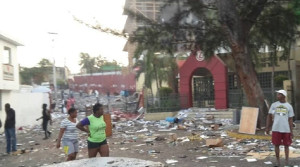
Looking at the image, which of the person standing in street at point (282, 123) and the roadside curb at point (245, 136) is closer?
the person standing in street at point (282, 123)

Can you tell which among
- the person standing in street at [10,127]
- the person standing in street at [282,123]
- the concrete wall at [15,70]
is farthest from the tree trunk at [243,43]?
the concrete wall at [15,70]

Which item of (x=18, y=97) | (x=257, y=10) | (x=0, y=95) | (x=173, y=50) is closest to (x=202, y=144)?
(x=173, y=50)

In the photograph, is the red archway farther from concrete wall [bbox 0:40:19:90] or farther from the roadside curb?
concrete wall [bbox 0:40:19:90]

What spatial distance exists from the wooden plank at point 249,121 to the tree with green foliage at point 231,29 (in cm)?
30

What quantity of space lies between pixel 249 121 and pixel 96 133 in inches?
251

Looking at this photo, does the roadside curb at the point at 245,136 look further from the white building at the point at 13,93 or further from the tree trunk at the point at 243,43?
the white building at the point at 13,93

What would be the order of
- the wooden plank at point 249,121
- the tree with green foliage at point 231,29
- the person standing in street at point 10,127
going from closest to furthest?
the person standing in street at point 10,127 < the wooden plank at point 249,121 < the tree with green foliage at point 231,29

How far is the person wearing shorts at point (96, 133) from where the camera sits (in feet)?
20.0

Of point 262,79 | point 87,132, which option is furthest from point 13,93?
point 87,132

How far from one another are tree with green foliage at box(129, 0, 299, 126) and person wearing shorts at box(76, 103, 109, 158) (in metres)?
6.08

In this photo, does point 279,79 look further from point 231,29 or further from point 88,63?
point 88,63

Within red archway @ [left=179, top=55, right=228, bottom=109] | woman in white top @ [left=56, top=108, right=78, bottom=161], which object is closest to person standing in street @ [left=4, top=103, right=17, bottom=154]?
woman in white top @ [left=56, top=108, right=78, bottom=161]

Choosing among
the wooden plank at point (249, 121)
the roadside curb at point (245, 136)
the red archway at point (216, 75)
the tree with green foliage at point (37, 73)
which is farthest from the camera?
the tree with green foliage at point (37, 73)

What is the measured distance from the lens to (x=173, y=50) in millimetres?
12336
